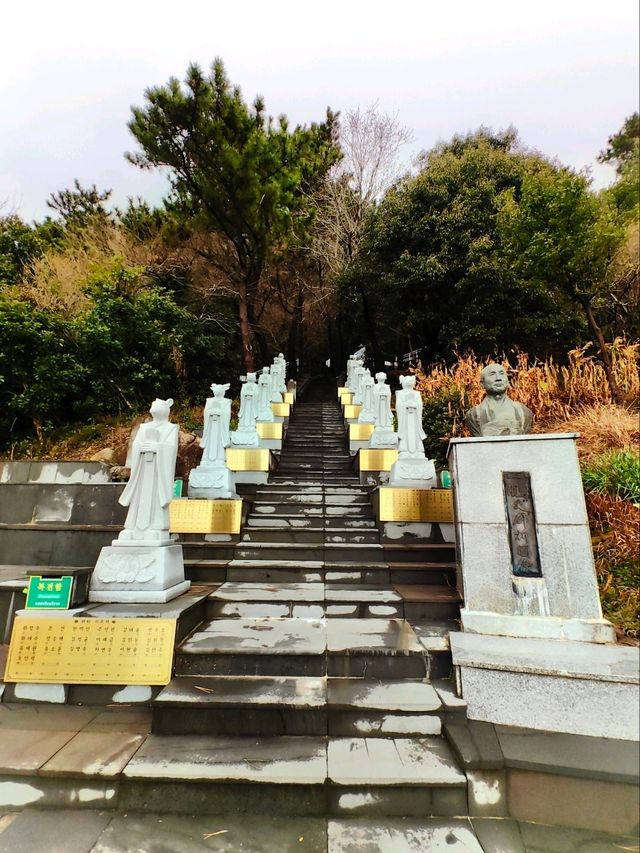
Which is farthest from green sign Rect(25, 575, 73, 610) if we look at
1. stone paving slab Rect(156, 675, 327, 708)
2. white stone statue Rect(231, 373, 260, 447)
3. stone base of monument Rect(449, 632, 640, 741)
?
white stone statue Rect(231, 373, 260, 447)

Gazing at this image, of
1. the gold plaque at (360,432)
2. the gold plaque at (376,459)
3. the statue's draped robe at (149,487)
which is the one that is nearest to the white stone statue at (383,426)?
the gold plaque at (376,459)

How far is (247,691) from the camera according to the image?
2711mm

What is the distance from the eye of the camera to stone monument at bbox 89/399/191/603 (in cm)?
363

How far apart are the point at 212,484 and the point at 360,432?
4.07 metres

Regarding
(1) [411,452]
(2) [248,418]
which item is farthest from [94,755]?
(2) [248,418]

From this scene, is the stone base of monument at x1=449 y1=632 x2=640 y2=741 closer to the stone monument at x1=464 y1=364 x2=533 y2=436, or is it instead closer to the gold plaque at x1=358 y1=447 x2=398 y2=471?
the stone monument at x1=464 y1=364 x2=533 y2=436

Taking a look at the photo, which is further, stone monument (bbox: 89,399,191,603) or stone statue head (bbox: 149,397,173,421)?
stone statue head (bbox: 149,397,173,421)

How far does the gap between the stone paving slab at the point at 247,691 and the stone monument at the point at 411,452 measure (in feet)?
10.5

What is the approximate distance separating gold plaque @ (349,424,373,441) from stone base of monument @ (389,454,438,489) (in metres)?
3.19

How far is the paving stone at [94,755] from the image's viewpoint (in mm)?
2244

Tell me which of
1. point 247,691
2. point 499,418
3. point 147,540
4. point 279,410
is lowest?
point 247,691

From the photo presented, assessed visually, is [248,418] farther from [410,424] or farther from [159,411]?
[159,411]

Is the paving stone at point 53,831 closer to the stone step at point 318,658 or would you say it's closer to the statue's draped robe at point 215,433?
the stone step at point 318,658

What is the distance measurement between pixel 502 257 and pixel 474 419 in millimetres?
9165
